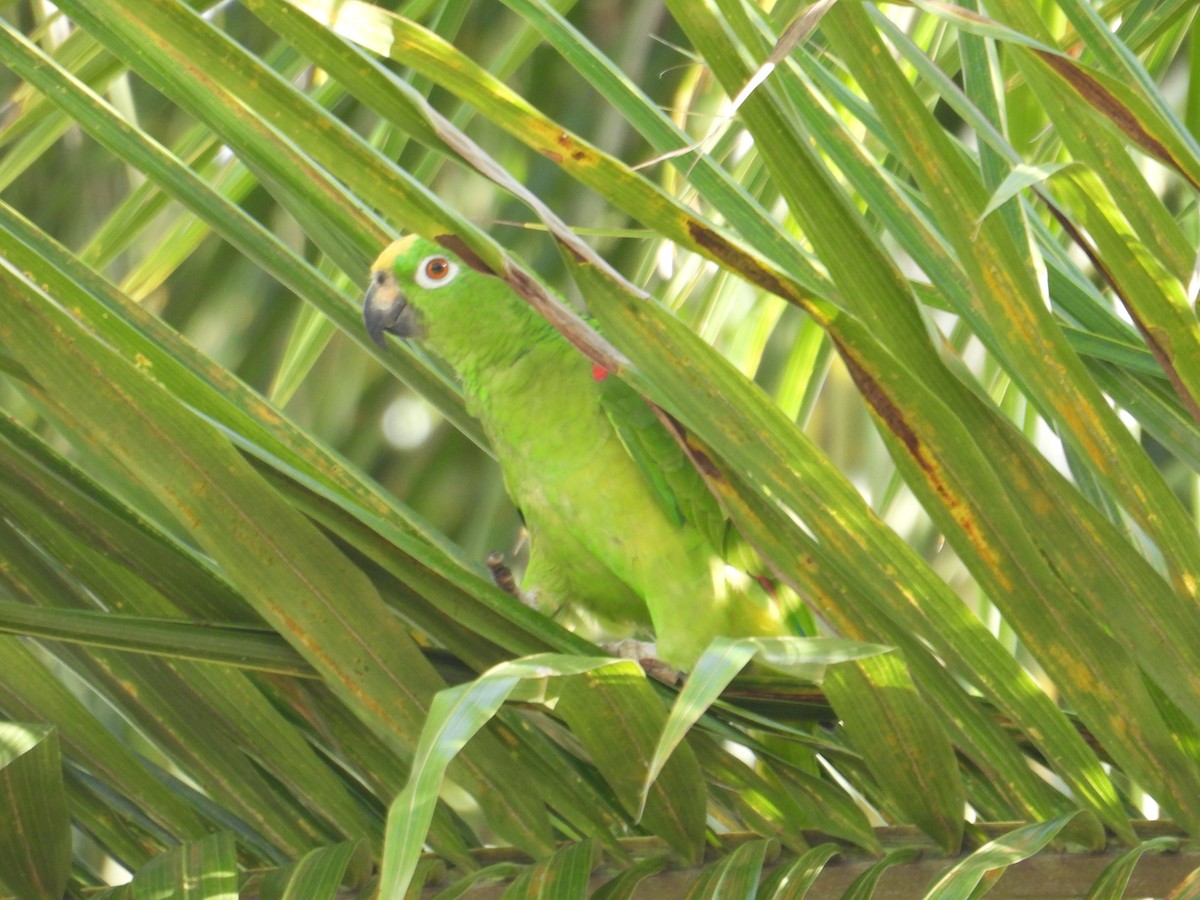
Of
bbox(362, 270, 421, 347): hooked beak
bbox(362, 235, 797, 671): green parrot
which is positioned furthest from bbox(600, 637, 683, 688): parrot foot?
bbox(362, 270, 421, 347): hooked beak

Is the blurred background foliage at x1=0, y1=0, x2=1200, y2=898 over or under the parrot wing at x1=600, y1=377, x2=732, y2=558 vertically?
under

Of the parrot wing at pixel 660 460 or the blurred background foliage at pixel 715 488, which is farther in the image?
the parrot wing at pixel 660 460

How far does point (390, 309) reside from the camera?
3.82 ft

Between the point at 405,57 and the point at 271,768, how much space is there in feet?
1.22

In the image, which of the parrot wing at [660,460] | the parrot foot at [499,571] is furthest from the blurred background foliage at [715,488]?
the parrot wing at [660,460]

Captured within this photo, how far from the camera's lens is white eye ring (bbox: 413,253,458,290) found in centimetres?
118

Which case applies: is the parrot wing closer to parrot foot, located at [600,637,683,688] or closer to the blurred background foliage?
parrot foot, located at [600,637,683,688]

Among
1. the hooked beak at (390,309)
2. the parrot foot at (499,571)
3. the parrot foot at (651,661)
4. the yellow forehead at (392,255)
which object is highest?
the yellow forehead at (392,255)

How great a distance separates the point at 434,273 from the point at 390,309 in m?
0.06

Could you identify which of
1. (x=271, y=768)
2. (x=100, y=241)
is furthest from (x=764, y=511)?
(x=100, y=241)

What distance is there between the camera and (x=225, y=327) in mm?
1691

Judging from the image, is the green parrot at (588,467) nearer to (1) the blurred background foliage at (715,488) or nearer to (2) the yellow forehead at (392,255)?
(2) the yellow forehead at (392,255)

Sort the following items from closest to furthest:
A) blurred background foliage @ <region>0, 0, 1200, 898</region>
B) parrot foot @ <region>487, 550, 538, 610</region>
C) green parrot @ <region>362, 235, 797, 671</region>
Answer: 1. blurred background foliage @ <region>0, 0, 1200, 898</region>
2. parrot foot @ <region>487, 550, 538, 610</region>
3. green parrot @ <region>362, 235, 797, 671</region>

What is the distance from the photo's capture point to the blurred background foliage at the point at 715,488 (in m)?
0.52
